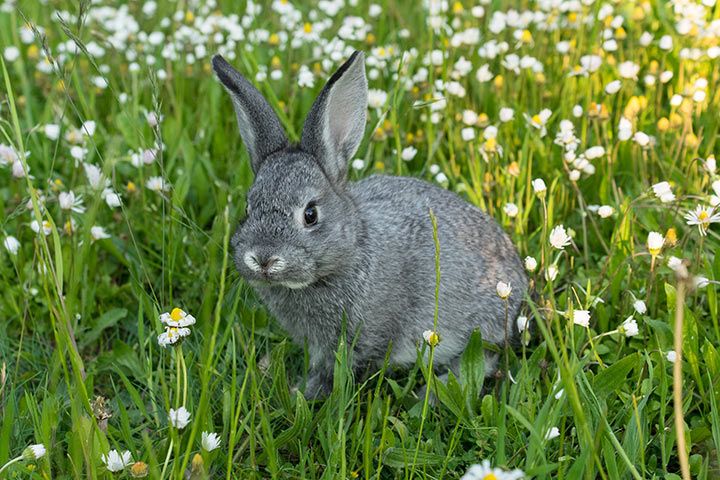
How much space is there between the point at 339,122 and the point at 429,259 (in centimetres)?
86

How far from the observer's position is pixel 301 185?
13.5 ft

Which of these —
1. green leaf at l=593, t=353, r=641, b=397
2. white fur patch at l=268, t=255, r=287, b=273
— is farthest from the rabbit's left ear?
green leaf at l=593, t=353, r=641, b=397

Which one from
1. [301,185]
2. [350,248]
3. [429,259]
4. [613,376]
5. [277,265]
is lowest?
[613,376]

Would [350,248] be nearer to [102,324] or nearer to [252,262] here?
[252,262]

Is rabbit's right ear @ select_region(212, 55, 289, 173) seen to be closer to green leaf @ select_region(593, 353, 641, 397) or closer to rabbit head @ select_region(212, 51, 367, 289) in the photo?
rabbit head @ select_region(212, 51, 367, 289)

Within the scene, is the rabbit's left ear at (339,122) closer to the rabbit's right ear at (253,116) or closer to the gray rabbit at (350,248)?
the gray rabbit at (350,248)

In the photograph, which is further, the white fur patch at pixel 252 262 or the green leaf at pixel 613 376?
the white fur patch at pixel 252 262

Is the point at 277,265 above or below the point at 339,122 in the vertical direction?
below

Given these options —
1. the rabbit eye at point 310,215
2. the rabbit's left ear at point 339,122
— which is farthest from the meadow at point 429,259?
the rabbit's left ear at point 339,122

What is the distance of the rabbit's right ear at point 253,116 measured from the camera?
4.26m

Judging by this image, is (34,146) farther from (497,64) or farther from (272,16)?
(497,64)


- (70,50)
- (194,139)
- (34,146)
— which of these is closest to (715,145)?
(194,139)

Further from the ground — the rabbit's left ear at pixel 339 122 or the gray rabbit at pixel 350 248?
the rabbit's left ear at pixel 339 122

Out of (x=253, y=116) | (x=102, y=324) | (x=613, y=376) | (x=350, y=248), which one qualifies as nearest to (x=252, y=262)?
(x=350, y=248)
